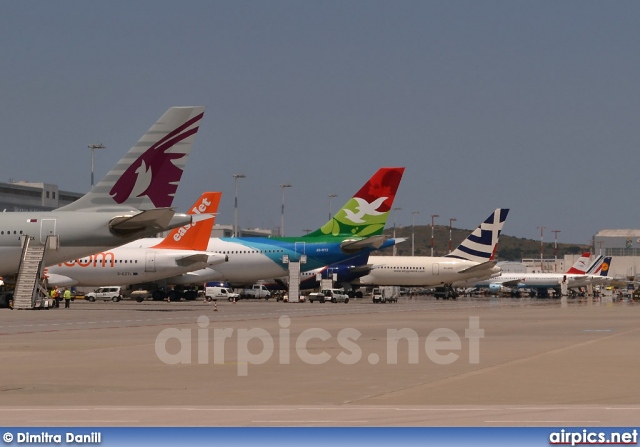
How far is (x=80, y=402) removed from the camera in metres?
18.9

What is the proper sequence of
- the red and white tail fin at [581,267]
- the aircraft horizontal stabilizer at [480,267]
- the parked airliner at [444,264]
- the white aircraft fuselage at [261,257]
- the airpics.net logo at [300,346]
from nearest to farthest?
the airpics.net logo at [300,346] < the white aircraft fuselage at [261,257] < the aircraft horizontal stabilizer at [480,267] < the parked airliner at [444,264] < the red and white tail fin at [581,267]

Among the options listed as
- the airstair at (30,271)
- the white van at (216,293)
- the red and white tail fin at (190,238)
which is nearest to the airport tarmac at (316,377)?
the airstair at (30,271)

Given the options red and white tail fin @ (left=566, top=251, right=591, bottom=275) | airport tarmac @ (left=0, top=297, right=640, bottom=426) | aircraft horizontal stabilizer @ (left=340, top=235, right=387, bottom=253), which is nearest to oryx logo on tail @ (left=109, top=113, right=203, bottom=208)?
airport tarmac @ (left=0, top=297, right=640, bottom=426)

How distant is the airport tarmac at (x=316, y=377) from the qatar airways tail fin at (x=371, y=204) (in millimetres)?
58415

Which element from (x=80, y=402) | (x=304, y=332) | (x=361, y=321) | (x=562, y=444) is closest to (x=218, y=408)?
(x=80, y=402)

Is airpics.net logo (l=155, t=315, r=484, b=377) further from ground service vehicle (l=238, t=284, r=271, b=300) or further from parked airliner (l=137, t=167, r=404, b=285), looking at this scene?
ground service vehicle (l=238, t=284, r=271, b=300)

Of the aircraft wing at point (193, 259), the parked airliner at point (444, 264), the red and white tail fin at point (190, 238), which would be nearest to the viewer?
the aircraft wing at point (193, 259)

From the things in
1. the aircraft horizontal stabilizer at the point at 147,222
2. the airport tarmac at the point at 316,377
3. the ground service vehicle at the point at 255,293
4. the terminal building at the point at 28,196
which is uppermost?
the terminal building at the point at 28,196

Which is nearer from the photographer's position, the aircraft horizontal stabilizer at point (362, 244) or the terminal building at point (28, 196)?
the aircraft horizontal stabilizer at point (362, 244)

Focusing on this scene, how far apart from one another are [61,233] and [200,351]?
123 ft

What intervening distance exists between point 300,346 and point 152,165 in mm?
34846

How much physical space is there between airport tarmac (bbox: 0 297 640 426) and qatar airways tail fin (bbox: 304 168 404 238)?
58415 millimetres

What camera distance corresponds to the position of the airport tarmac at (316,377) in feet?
54.4

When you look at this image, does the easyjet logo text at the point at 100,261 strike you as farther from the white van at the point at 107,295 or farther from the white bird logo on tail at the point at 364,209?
the white bird logo on tail at the point at 364,209
